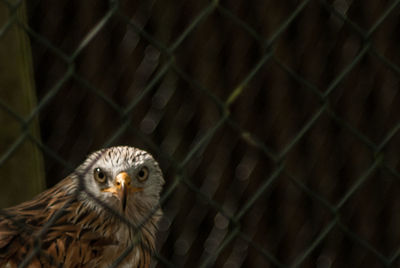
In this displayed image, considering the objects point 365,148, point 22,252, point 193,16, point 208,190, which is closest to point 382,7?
point 365,148

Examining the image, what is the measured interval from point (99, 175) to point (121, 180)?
0.12 metres

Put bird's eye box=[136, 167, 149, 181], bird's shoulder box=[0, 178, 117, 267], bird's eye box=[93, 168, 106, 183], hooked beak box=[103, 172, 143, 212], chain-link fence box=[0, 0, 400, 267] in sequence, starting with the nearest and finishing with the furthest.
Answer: bird's shoulder box=[0, 178, 117, 267]
hooked beak box=[103, 172, 143, 212]
bird's eye box=[93, 168, 106, 183]
bird's eye box=[136, 167, 149, 181]
chain-link fence box=[0, 0, 400, 267]

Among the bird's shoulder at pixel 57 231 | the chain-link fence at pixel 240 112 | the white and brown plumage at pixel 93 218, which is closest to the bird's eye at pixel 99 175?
the white and brown plumage at pixel 93 218

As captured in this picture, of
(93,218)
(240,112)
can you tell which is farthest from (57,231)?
(240,112)

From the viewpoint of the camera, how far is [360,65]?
2.95m

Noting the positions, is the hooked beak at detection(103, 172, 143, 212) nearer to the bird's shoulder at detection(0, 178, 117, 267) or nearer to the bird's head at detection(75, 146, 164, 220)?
the bird's head at detection(75, 146, 164, 220)

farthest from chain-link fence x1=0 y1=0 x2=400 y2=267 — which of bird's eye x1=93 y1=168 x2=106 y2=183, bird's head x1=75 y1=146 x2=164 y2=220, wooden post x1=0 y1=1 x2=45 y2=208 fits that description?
wooden post x1=0 y1=1 x2=45 y2=208

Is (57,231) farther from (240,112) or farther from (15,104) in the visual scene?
(240,112)

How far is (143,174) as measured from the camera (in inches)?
89.0

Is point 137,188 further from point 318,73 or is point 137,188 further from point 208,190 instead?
point 318,73

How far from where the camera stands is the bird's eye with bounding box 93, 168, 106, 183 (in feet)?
6.88

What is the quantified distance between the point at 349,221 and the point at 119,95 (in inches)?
51.1

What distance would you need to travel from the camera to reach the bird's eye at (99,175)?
2.10m

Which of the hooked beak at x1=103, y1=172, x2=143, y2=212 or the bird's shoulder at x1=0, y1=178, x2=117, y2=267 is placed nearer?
the bird's shoulder at x1=0, y1=178, x2=117, y2=267
